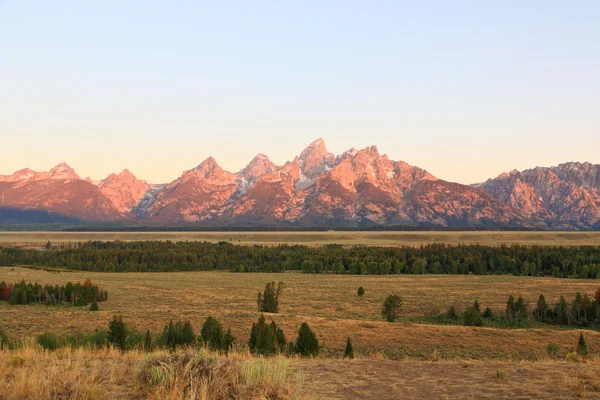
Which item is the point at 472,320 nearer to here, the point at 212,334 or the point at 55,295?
the point at 212,334

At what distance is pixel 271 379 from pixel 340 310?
175 ft

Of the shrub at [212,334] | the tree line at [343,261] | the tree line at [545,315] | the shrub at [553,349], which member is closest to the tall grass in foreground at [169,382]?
the shrub at [212,334]

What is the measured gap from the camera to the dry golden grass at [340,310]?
129 feet

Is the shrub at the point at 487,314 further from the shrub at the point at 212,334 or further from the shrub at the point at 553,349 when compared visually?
the shrub at the point at 212,334

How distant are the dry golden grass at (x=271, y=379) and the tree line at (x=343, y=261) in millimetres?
108091

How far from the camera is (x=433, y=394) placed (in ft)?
42.7

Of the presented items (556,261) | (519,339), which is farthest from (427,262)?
(519,339)

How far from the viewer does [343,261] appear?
13800cm

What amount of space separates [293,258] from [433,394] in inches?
5334

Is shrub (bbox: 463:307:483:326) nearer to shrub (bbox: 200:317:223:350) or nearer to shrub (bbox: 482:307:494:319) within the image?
shrub (bbox: 482:307:494:319)

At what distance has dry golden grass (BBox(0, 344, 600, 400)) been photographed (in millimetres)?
11070

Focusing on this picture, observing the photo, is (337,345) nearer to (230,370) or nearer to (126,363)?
(126,363)

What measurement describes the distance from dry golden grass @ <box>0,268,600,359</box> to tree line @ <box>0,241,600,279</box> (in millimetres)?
15871

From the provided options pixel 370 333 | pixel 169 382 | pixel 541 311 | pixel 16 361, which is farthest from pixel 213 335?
pixel 541 311
